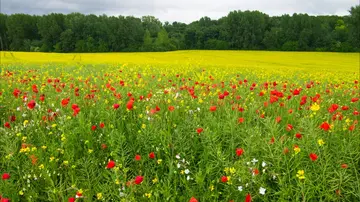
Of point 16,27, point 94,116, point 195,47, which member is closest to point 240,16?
point 195,47

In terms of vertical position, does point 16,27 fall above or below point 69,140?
above

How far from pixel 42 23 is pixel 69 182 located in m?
65.4

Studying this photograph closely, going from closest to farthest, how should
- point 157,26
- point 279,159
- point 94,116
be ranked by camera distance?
point 279,159, point 94,116, point 157,26

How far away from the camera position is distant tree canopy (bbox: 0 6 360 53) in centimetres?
5819

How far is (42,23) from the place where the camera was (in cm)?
6128

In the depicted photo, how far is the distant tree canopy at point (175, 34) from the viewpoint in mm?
58188

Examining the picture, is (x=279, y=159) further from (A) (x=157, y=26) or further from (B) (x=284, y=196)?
(A) (x=157, y=26)

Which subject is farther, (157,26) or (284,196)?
(157,26)

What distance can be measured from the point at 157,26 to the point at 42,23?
1077 inches

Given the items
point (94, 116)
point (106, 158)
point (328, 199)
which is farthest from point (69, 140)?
point (328, 199)

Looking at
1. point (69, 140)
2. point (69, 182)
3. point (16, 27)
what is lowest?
point (69, 182)

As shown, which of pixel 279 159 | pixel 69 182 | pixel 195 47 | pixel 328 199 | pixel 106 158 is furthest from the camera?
pixel 195 47

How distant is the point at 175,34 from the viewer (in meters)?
71.9

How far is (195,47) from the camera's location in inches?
2596
